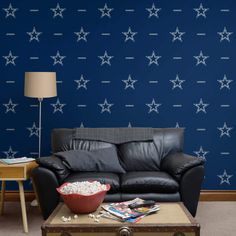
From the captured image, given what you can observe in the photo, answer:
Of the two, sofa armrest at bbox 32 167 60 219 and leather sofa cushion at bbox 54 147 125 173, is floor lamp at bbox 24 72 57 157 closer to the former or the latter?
leather sofa cushion at bbox 54 147 125 173

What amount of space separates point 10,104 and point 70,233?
8.24 ft

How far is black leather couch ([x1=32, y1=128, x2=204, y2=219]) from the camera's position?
11.2ft

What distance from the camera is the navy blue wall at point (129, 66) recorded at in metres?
4.43

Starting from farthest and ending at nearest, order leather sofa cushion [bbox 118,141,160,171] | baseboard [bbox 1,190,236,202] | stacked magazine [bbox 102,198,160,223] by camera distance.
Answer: baseboard [bbox 1,190,236,202] < leather sofa cushion [bbox 118,141,160,171] < stacked magazine [bbox 102,198,160,223]

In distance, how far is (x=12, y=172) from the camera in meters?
3.46

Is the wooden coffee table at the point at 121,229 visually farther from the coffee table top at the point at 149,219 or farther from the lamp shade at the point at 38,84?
the lamp shade at the point at 38,84

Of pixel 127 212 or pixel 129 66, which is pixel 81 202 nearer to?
pixel 127 212

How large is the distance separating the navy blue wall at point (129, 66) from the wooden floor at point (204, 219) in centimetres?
40

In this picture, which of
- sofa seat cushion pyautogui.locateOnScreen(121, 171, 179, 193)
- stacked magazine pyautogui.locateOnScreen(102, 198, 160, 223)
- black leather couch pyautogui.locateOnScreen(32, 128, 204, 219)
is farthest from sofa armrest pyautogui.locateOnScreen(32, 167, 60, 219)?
stacked magazine pyautogui.locateOnScreen(102, 198, 160, 223)

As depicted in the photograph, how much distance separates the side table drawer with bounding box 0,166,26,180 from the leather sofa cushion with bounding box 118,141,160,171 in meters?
1.04

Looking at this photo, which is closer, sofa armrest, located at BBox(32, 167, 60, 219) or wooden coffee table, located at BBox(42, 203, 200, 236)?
wooden coffee table, located at BBox(42, 203, 200, 236)

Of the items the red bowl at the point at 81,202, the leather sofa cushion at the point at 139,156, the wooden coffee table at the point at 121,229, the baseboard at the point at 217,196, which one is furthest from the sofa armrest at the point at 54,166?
the baseboard at the point at 217,196

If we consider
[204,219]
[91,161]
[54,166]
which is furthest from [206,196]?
[54,166]

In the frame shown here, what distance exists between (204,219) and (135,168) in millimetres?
823
